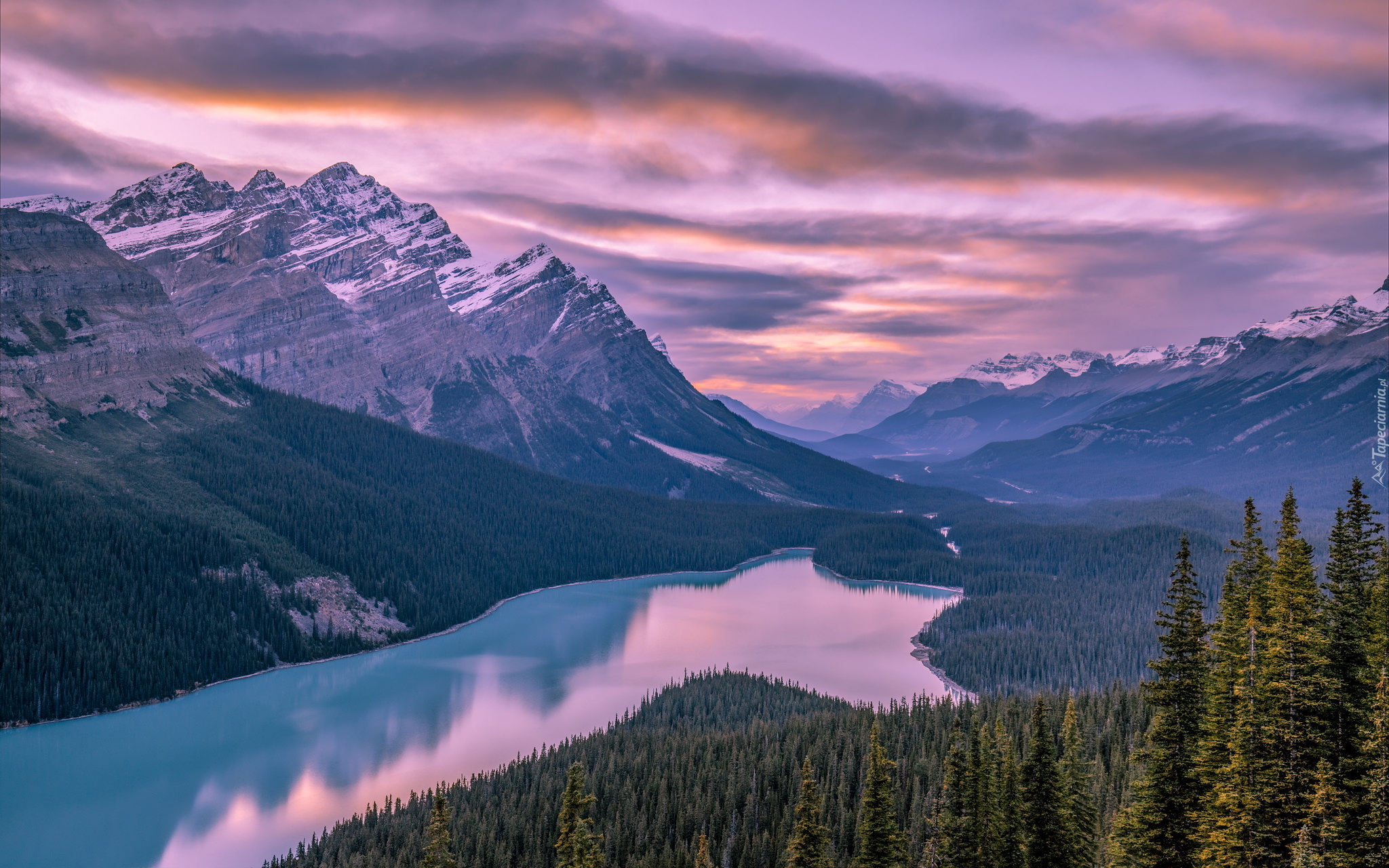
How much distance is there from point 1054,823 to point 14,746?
114 metres

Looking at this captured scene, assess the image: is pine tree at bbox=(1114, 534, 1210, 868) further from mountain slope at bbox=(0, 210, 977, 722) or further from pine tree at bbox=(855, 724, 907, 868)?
mountain slope at bbox=(0, 210, 977, 722)

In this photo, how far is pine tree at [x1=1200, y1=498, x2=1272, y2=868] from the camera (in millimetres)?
31516

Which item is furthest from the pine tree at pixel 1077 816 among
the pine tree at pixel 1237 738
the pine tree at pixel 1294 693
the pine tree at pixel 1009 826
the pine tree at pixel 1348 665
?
the pine tree at pixel 1348 665

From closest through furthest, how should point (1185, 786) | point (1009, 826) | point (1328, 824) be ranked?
point (1328, 824) < point (1185, 786) < point (1009, 826)

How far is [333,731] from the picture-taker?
389ft

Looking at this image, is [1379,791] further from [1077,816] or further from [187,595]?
[187,595]

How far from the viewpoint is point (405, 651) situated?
16450 cm

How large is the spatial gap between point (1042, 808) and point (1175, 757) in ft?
22.6

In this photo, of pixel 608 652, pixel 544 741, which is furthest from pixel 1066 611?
pixel 544 741

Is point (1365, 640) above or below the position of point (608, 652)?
above

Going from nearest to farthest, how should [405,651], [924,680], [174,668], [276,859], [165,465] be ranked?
1. [276,859]
2. [174,668]
3. [924,680]
4. [405,651]
5. [165,465]

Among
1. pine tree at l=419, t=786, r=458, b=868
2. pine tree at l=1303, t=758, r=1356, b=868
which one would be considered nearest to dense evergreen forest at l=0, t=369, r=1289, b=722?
pine tree at l=419, t=786, r=458, b=868

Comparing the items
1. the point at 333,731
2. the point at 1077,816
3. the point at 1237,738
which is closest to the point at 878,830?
the point at 1077,816

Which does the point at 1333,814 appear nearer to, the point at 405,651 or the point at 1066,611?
the point at 405,651
